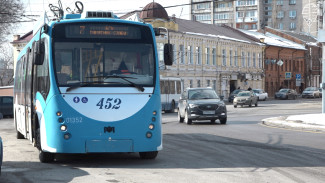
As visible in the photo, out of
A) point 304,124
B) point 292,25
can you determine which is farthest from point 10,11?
point 292,25

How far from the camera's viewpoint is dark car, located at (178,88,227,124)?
86.0 feet

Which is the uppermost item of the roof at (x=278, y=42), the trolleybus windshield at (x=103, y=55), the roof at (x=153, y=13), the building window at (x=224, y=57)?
the roof at (x=153, y=13)

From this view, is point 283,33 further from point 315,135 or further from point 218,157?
point 218,157

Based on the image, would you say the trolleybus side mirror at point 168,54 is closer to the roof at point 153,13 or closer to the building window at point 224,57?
the roof at point 153,13

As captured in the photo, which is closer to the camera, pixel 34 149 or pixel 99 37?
pixel 99 37

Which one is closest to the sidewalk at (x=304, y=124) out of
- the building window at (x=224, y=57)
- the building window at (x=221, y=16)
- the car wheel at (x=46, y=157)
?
the car wheel at (x=46, y=157)

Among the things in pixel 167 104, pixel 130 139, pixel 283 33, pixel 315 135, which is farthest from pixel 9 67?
pixel 130 139

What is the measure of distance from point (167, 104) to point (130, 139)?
1252 inches

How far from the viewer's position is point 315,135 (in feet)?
64.6

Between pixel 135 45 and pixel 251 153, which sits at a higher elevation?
pixel 135 45

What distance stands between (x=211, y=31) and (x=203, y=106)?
4892cm

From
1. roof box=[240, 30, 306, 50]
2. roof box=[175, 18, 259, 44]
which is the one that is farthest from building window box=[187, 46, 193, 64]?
roof box=[240, 30, 306, 50]

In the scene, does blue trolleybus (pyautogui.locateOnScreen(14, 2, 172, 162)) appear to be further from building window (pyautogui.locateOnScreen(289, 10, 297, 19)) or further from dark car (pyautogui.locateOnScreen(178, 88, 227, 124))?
building window (pyautogui.locateOnScreen(289, 10, 297, 19))

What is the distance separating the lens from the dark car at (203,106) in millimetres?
26203
